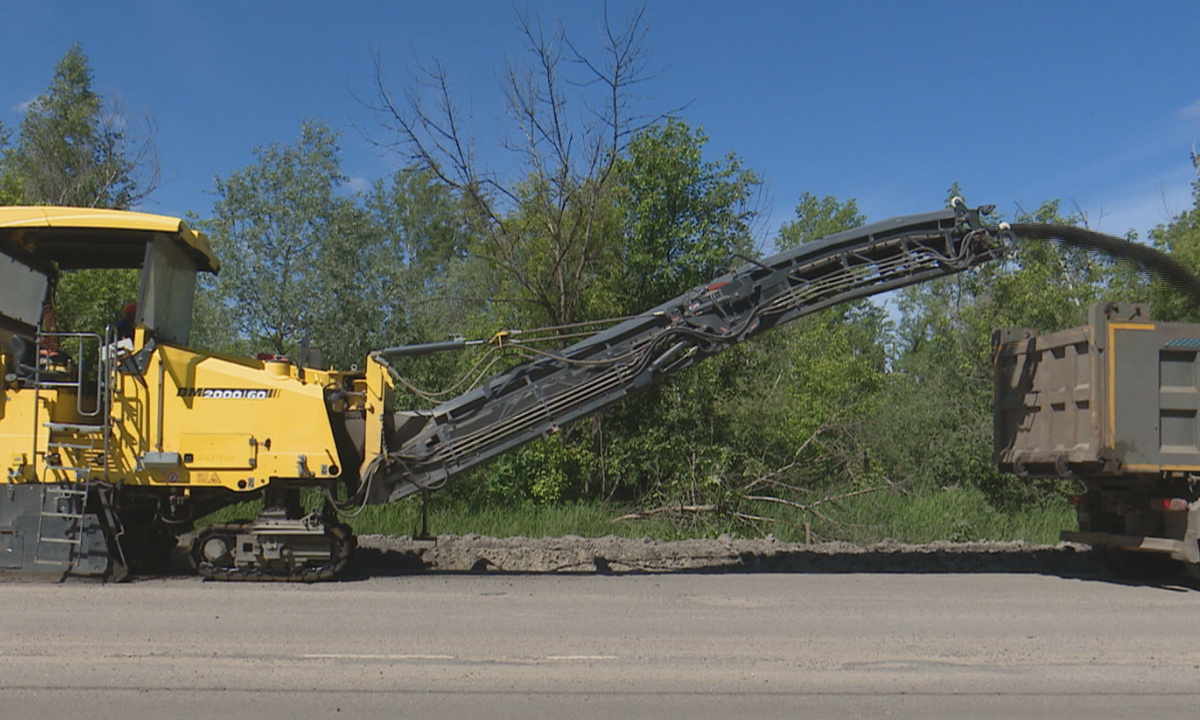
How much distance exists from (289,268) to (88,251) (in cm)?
938

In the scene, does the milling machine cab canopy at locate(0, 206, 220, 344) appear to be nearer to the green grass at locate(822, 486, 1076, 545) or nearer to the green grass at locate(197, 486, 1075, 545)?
the green grass at locate(197, 486, 1075, 545)

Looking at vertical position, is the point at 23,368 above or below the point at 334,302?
below

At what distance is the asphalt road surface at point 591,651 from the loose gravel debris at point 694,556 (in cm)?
161

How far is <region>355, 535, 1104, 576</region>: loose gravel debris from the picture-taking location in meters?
10.8

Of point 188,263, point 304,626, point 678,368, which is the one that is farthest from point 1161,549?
point 188,263

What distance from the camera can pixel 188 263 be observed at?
32.3 feet

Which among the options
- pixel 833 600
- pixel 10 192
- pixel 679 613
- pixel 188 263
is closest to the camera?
pixel 679 613

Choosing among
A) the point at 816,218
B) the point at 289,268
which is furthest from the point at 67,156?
the point at 816,218

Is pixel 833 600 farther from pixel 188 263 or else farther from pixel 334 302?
pixel 334 302

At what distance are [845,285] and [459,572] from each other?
5.14 metres

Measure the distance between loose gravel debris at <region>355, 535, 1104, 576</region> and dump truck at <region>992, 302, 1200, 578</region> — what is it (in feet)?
3.95

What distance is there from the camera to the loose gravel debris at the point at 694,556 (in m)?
10.8

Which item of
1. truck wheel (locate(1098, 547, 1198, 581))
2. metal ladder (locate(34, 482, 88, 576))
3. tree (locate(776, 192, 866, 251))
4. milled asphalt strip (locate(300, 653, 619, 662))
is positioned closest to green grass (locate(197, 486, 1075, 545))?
truck wheel (locate(1098, 547, 1198, 581))

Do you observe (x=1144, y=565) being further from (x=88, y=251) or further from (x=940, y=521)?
(x=88, y=251)
